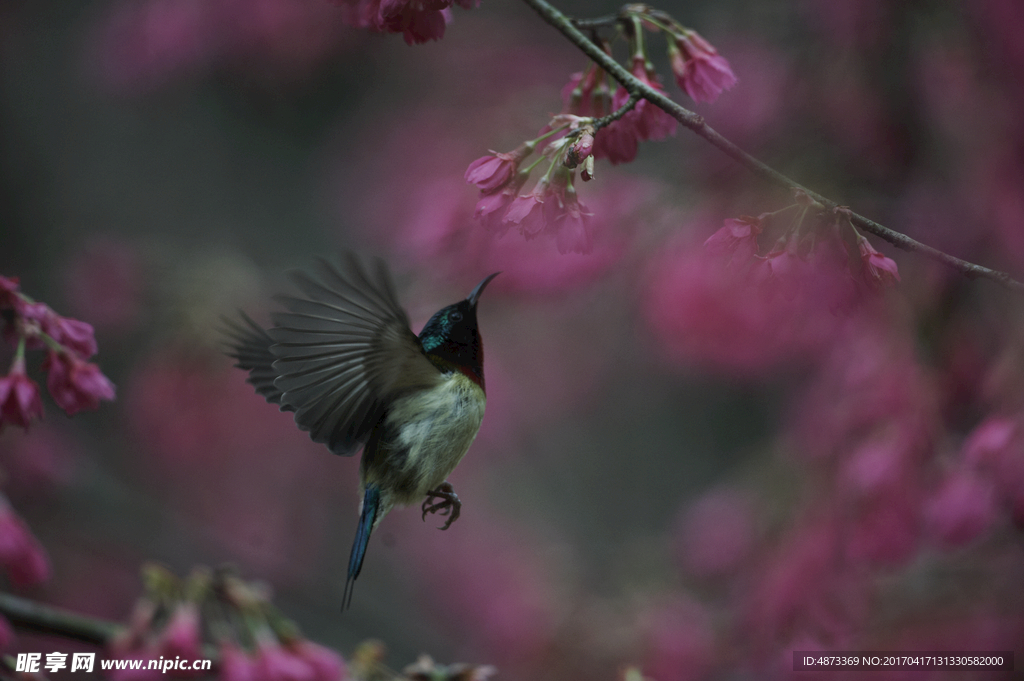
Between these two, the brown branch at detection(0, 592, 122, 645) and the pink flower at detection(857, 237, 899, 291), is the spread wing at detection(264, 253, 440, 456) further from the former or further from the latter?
the pink flower at detection(857, 237, 899, 291)

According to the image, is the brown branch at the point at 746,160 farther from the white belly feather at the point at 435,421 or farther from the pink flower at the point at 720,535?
the pink flower at the point at 720,535

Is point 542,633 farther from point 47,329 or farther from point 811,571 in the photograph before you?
point 47,329

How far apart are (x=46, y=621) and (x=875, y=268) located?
1256 mm

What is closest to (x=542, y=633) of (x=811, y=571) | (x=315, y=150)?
(x=811, y=571)

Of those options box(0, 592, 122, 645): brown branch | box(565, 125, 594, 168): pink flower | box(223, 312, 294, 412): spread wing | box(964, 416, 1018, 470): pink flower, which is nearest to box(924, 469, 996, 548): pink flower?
box(964, 416, 1018, 470): pink flower

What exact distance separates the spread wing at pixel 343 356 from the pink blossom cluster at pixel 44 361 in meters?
0.26

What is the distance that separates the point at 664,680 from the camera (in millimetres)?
2650

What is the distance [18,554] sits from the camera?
1.24 m

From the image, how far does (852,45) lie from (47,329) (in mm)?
2499

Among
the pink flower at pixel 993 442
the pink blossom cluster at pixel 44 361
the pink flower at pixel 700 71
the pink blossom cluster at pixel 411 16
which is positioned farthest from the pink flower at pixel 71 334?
the pink flower at pixel 993 442

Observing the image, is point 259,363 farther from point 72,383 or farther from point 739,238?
point 739,238

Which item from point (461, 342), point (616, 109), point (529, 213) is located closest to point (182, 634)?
point (461, 342)

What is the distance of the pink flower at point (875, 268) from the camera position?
93cm

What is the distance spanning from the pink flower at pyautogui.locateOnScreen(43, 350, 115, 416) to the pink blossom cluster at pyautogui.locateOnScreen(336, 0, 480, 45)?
65 cm
